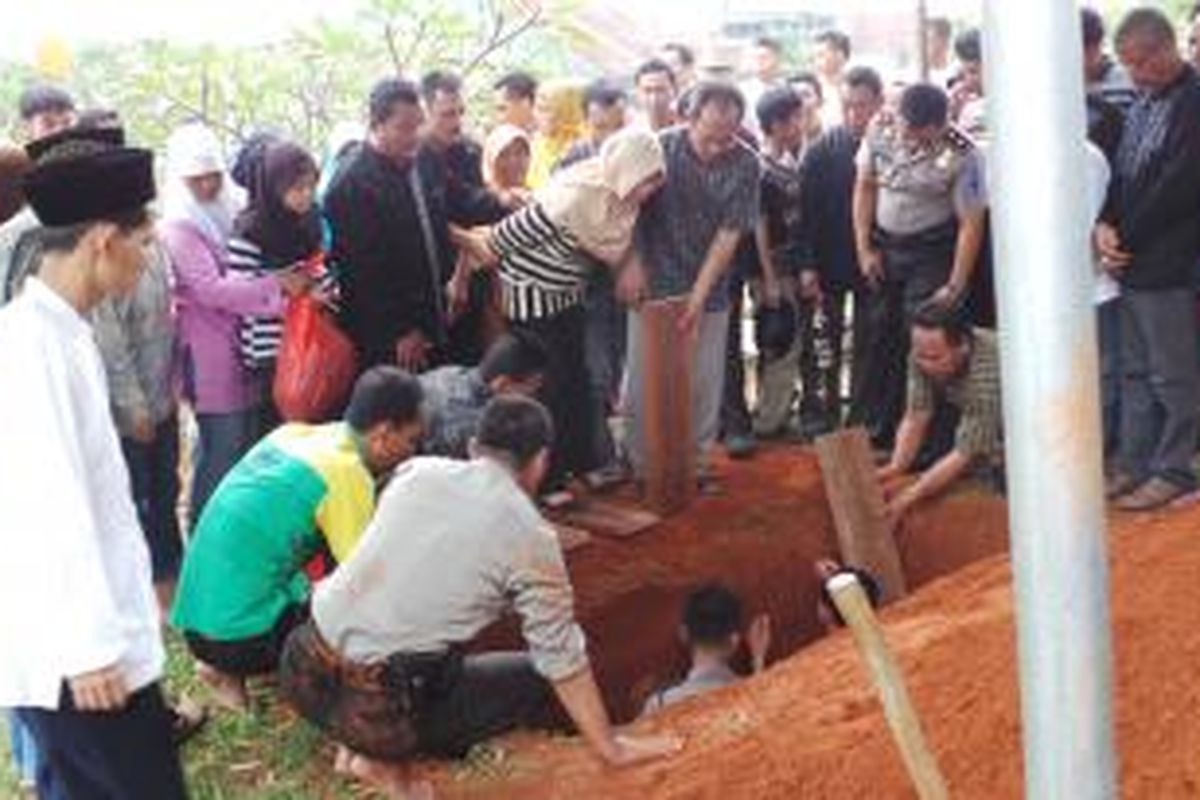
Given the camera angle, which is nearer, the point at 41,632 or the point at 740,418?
the point at 41,632

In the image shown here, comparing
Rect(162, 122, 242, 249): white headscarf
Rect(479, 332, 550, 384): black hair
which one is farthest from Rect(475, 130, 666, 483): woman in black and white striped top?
Rect(162, 122, 242, 249): white headscarf

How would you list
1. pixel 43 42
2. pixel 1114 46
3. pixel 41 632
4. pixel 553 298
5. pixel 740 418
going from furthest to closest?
pixel 43 42 < pixel 740 418 < pixel 553 298 < pixel 1114 46 < pixel 41 632

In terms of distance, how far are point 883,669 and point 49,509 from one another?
157 centimetres

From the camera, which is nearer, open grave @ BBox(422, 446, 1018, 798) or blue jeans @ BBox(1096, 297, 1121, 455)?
open grave @ BBox(422, 446, 1018, 798)

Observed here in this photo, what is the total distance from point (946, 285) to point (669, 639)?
1.99 metres

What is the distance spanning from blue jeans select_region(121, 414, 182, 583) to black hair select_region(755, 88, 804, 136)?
3333 mm

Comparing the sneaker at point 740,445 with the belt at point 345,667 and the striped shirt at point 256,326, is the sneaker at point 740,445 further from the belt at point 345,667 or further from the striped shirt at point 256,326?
the belt at point 345,667

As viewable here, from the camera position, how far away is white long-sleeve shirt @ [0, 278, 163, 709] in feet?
9.98

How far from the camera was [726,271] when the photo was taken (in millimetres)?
7129

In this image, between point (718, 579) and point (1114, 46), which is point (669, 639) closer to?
point (718, 579)

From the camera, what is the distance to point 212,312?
611 cm

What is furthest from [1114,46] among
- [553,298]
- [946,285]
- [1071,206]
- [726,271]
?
[1071,206]

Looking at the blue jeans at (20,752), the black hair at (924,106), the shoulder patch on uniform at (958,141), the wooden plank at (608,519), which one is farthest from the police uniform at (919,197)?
the blue jeans at (20,752)

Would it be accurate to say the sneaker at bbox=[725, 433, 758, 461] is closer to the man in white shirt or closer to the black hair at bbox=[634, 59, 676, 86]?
the black hair at bbox=[634, 59, 676, 86]
